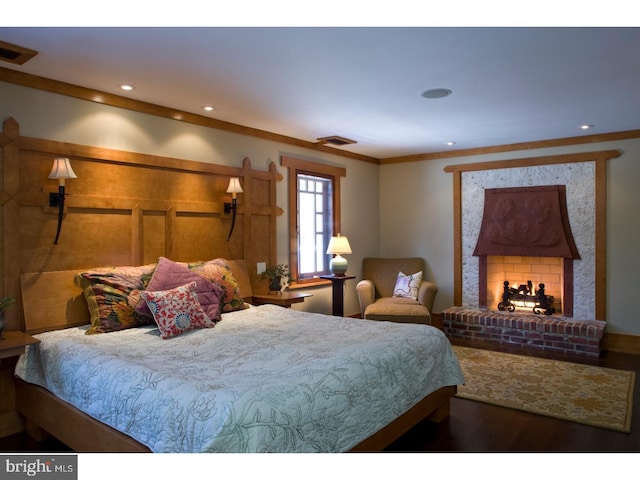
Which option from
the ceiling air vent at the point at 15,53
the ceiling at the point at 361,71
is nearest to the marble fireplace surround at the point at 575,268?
the ceiling at the point at 361,71

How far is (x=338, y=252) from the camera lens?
5301mm

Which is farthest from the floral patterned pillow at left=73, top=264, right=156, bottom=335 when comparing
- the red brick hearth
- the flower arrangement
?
the red brick hearth

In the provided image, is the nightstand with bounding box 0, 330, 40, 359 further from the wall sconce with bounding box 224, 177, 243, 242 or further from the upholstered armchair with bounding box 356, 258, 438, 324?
the upholstered armchair with bounding box 356, 258, 438, 324

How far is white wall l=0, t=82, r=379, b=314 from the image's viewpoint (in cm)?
310

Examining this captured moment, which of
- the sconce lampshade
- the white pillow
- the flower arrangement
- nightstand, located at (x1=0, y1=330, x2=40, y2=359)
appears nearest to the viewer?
nightstand, located at (x1=0, y1=330, x2=40, y2=359)

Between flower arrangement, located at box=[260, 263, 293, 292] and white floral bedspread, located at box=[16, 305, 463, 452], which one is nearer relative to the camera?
white floral bedspread, located at box=[16, 305, 463, 452]

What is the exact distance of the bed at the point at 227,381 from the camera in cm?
181

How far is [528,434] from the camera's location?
2.91 meters

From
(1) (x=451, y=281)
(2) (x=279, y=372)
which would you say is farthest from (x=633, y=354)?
(2) (x=279, y=372)

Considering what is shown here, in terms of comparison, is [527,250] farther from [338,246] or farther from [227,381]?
[227,381]

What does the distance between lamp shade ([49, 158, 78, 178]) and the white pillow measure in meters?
3.88

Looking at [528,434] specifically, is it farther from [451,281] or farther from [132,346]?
[451,281]
